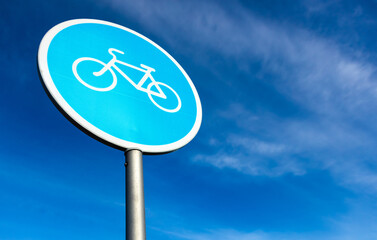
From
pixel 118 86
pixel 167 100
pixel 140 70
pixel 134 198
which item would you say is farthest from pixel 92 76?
pixel 134 198

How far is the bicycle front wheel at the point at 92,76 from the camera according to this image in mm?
1915

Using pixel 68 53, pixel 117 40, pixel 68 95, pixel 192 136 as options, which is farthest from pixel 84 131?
pixel 117 40

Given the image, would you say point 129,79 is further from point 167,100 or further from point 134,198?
point 134,198

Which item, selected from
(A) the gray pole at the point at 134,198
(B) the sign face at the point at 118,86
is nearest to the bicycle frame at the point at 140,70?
(B) the sign face at the point at 118,86

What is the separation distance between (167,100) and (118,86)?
1.29 ft

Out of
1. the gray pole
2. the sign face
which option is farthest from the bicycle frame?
the gray pole

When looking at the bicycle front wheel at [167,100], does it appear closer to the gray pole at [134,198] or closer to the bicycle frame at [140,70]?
the bicycle frame at [140,70]

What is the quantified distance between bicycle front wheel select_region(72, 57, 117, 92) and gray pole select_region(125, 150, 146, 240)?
0.49m

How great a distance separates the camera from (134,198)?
1.57m

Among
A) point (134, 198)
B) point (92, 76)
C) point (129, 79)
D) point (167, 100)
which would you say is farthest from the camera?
point (167, 100)

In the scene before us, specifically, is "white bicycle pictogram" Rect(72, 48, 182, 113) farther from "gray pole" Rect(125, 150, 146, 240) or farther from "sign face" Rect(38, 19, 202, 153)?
"gray pole" Rect(125, 150, 146, 240)

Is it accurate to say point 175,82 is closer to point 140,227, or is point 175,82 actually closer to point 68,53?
point 68,53

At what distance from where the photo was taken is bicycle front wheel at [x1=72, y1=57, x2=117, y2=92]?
192 centimetres

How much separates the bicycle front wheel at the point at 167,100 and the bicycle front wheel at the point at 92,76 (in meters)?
0.29
